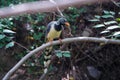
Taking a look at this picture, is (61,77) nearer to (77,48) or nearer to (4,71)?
(77,48)

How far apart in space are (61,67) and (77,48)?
0.30 m

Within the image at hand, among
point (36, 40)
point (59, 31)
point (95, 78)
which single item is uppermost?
point (59, 31)

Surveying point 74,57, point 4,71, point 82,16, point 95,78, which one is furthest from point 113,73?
point 4,71

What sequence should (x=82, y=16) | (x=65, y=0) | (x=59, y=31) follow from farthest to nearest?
(x=82, y=16) < (x=59, y=31) < (x=65, y=0)

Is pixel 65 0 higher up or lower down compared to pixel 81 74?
higher up

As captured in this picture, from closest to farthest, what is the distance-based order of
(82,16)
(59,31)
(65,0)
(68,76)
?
1. (65,0)
2. (59,31)
3. (68,76)
4. (82,16)

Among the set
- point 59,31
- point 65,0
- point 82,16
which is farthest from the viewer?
point 82,16

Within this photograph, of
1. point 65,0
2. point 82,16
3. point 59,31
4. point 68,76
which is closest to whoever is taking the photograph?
point 65,0

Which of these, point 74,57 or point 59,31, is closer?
point 59,31

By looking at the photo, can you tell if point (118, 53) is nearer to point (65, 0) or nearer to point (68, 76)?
point (68, 76)

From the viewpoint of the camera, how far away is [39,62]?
352cm

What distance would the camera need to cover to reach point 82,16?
146 inches

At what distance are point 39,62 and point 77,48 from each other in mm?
485

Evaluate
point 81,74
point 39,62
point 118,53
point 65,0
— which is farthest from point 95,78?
point 65,0
